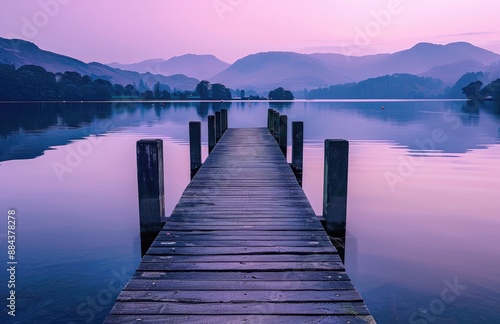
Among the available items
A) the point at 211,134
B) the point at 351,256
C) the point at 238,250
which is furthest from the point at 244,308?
the point at 211,134

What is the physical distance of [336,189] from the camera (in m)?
6.07

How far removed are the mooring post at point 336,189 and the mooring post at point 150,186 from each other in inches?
99.6

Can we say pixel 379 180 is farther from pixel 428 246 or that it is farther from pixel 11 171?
pixel 11 171

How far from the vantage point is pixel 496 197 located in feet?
45.2

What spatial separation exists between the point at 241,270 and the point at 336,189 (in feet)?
8.18

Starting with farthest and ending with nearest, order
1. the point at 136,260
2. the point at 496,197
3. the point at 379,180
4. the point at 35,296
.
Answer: the point at 379,180
the point at 496,197
the point at 136,260
the point at 35,296

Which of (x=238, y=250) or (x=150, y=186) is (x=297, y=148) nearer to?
(x=150, y=186)

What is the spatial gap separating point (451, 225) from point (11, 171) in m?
17.9

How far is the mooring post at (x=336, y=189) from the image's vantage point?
19.7 feet

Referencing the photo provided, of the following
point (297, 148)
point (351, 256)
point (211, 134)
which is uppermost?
point (211, 134)

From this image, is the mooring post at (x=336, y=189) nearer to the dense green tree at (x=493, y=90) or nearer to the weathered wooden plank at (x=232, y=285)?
the weathered wooden plank at (x=232, y=285)

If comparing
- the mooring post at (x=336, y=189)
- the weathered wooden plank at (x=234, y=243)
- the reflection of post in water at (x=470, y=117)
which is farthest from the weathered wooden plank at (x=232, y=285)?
the reflection of post in water at (x=470, y=117)

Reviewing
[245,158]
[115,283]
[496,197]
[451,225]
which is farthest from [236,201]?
[496,197]

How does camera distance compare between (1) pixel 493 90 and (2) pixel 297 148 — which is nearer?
(2) pixel 297 148
